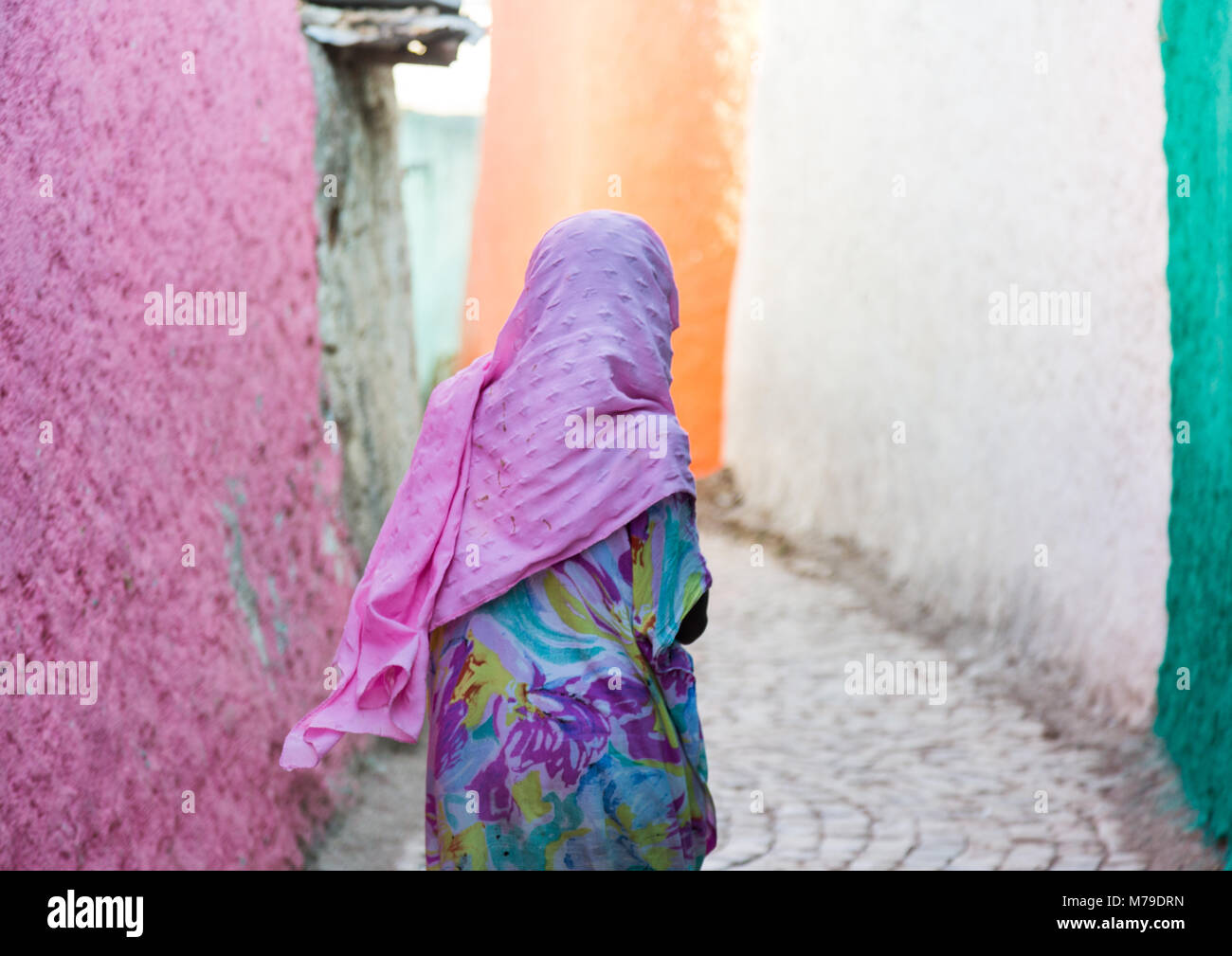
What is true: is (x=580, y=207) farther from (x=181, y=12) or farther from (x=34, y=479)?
(x=34, y=479)

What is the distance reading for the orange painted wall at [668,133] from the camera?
1013 cm

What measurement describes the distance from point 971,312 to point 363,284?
2806 millimetres

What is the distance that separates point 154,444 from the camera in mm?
3266

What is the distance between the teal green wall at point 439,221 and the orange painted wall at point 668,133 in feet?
6.86

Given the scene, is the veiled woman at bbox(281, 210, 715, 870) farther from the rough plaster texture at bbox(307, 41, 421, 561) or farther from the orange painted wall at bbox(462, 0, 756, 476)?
the orange painted wall at bbox(462, 0, 756, 476)

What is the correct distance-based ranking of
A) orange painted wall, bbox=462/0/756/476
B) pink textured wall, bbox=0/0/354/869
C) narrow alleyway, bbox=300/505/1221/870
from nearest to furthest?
pink textured wall, bbox=0/0/354/869 < narrow alleyway, bbox=300/505/1221/870 < orange painted wall, bbox=462/0/756/476

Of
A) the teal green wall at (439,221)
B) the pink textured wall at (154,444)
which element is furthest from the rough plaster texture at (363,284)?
the teal green wall at (439,221)

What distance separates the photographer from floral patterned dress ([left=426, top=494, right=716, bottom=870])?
215cm

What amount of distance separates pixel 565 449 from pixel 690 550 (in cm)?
27

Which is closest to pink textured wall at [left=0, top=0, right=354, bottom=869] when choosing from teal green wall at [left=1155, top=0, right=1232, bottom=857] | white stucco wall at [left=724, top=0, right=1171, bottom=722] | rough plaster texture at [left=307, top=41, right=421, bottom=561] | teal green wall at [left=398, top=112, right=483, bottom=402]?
rough plaster texture at [left=307, top=41, right=421, bottom=561]

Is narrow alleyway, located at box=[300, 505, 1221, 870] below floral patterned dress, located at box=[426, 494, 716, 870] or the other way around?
below

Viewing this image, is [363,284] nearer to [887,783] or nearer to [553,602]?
[887,783]

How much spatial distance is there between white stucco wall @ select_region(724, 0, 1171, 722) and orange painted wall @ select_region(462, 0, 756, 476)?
31cm

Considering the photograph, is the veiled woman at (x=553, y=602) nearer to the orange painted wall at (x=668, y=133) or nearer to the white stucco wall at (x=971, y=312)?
the white stucco wall at (x=971, y=312)
